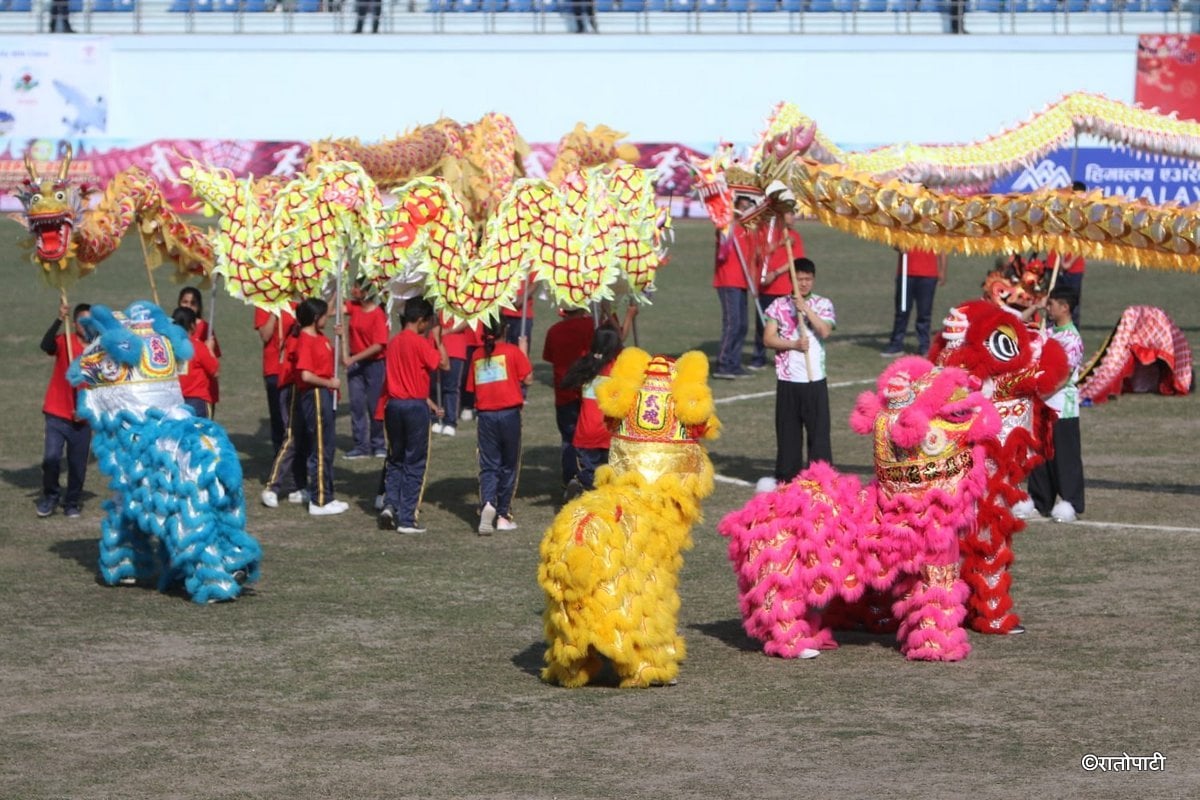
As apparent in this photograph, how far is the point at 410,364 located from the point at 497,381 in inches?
24.8

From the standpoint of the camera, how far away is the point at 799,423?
13.9 meters

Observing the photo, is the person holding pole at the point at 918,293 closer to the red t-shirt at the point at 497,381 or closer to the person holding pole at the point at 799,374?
the person holding pole at the point at 799,374

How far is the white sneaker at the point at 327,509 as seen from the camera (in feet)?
44.2

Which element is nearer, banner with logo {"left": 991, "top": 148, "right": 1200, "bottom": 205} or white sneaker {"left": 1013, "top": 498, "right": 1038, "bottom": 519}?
white sneaker {"left": 1013, "top": 498, "right": 1038, "bottom": 519}

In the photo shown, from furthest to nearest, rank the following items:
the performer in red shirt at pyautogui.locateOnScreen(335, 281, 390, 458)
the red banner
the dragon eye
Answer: the red banner
the performer in red shirt at pyautogui.locateOnScreen(335, 281, 390, 458)
the dragon eye

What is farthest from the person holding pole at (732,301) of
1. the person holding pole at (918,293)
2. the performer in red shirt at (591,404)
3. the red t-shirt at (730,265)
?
the performer in red shirt at (591,404)

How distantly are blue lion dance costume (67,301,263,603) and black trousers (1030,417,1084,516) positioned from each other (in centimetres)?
569

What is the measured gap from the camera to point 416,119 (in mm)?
40000

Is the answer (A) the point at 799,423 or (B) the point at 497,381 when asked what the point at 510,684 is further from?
(A) the point at 799,423

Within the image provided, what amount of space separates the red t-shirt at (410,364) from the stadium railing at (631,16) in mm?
29443

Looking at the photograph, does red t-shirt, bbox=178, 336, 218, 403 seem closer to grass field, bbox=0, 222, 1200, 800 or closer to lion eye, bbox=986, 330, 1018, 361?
grass field, bbox=0, 222, 1200, 800

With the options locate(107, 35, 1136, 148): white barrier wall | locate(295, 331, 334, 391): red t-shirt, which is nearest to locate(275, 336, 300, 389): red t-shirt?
locate(295, 331, 334, 391): red t-shirt

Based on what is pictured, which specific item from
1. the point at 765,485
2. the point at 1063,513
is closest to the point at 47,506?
the point at 765,485

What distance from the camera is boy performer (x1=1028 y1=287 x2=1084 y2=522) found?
1285 cm
